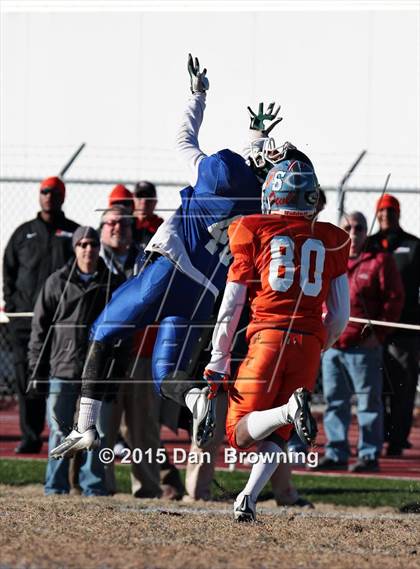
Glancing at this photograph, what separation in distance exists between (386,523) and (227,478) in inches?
116

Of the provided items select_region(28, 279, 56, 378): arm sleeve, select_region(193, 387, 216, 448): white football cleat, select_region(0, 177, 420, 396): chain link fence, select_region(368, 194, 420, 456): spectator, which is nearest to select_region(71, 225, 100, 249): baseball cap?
select_region(28, 279, 56, 378): arm sleeve

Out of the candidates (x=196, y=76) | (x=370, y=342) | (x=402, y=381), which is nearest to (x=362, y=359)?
(x=370, y=342)

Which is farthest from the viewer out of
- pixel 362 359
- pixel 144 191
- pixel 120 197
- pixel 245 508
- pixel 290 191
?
pixel 120 197

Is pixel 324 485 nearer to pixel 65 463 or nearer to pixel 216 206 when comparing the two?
pixel 65 463

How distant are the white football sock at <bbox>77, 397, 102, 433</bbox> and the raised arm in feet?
4.95

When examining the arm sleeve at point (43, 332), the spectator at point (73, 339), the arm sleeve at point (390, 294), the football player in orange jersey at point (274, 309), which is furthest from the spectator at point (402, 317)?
the football player in orange jersey at point (274, 309)

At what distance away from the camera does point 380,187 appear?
42.4 feet

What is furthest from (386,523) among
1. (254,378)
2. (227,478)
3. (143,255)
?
(227,478)

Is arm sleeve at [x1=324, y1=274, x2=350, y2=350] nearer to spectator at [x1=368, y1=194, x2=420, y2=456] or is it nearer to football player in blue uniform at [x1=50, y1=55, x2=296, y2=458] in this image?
football player in blue uniform at [x1=50, y1=55, x2=296, y2=458]

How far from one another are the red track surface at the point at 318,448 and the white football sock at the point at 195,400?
3.85 meters

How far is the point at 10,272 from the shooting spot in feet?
40.8

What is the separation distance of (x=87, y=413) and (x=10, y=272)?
3.62 metres

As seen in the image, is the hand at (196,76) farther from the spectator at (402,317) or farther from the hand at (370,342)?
the spectator at (402,317)

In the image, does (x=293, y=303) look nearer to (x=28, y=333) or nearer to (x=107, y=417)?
(x=107, y=417)
